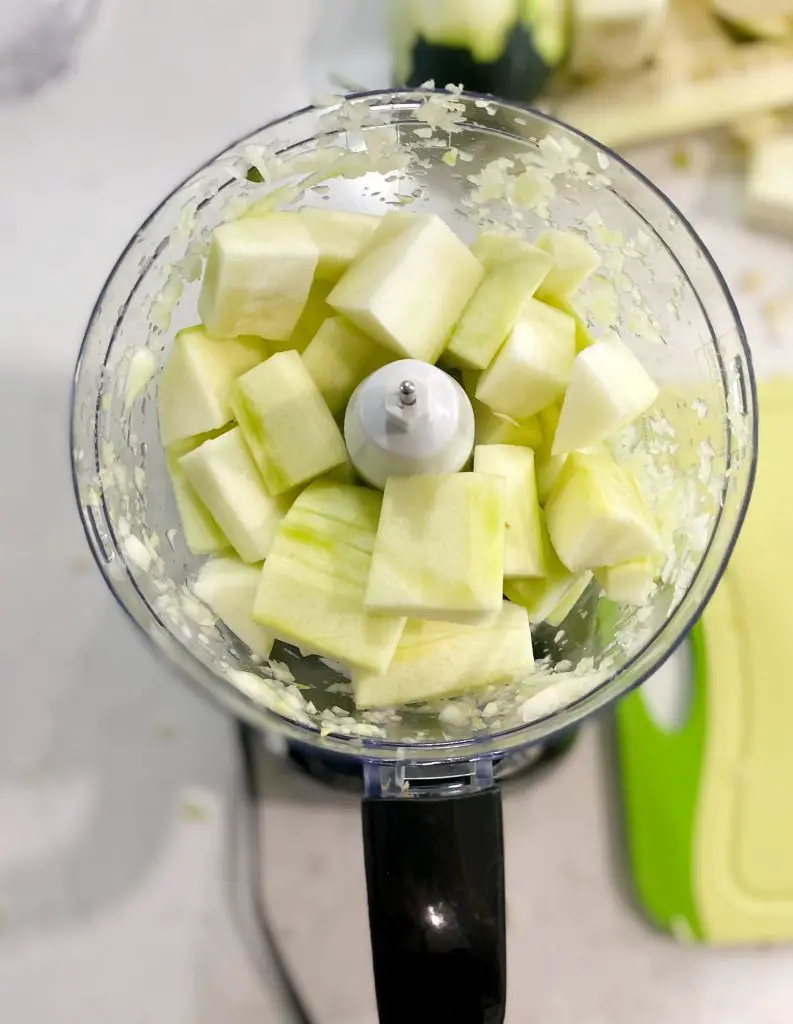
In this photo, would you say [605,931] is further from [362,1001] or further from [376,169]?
[376,169]

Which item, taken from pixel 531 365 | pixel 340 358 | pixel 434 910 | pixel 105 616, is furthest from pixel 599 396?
pixel 105 616

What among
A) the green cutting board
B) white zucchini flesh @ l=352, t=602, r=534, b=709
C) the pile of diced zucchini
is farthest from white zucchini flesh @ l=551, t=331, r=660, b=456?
the green cutting board

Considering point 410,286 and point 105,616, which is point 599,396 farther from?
point 105,616

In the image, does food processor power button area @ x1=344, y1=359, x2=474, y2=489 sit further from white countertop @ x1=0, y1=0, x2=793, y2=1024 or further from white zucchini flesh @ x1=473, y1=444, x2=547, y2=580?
white countertop @ x1=0, y1=0, x2=793, y2=1024

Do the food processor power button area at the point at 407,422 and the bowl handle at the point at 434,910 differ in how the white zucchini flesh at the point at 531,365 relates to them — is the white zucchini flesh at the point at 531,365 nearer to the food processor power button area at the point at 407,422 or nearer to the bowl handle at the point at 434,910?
the food processor power button area at the point at 407,422

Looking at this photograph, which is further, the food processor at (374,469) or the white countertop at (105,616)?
the white countertop at (105,616)

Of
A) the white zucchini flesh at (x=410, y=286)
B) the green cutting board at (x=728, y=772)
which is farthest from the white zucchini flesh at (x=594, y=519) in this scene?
the green cutting board at (x=728, y=772)

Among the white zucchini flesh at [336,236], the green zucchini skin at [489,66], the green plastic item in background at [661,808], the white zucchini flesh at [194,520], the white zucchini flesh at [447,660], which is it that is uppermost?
the green zucchini skin at [489,66]
